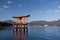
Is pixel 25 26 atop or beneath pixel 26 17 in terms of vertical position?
beneath

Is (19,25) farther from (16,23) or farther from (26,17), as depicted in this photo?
(26,17)

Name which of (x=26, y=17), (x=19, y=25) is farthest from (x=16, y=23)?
(x=26, y=17)

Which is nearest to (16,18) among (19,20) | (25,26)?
(19,20)

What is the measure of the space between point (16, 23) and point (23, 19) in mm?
2766

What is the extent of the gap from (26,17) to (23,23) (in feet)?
6.81

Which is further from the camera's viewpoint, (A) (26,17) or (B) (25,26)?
(B) (25,26)

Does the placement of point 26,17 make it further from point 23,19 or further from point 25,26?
point 25,26

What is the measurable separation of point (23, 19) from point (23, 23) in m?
1.22

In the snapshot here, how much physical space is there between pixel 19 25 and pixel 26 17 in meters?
3.55

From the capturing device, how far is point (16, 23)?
1565 inches

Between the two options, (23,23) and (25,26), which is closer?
(23,23)

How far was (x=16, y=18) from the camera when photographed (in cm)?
3991

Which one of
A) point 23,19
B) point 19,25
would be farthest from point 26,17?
point 19,25

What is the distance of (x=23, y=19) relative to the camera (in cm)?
3869
